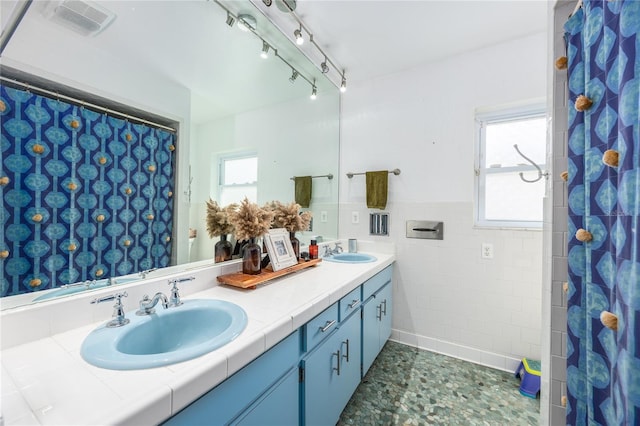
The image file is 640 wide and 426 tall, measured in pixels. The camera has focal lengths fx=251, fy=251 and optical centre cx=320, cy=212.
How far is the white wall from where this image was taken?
192cm

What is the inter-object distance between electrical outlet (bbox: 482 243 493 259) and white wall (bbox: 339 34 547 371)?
1.3 inches

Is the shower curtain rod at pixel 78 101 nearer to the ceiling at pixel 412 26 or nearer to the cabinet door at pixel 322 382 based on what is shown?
the ceiling at pixel 412 26

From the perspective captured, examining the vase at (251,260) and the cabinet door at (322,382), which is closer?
the cabinet door at (322,382)

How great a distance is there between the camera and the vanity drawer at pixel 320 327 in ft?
3.56

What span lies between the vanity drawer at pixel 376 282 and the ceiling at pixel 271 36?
1498 mm

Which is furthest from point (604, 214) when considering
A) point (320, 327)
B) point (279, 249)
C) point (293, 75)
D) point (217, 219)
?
point (293, 75)

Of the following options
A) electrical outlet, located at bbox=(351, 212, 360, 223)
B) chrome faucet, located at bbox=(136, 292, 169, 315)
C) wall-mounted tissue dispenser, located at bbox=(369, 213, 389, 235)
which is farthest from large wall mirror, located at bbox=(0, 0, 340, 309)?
wall-mounted tissue dispenser, located at bbox=(369, 213, 389, 235)

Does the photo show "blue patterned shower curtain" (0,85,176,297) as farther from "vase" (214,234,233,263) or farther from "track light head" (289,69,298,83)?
"track light head" (289,69,298,83)

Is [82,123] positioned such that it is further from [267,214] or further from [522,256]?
[522,256]

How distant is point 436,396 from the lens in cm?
167

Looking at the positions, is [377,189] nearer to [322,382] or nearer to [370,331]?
[370,331]

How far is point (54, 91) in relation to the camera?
0.95 m

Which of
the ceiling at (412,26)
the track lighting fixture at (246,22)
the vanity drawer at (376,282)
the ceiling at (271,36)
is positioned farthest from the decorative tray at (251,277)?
the ceiling at (412,26)

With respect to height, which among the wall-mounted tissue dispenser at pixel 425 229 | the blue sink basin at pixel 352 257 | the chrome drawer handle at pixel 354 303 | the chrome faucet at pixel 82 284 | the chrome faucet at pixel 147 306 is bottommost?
the chrome drawer handle at pixel 354 303
